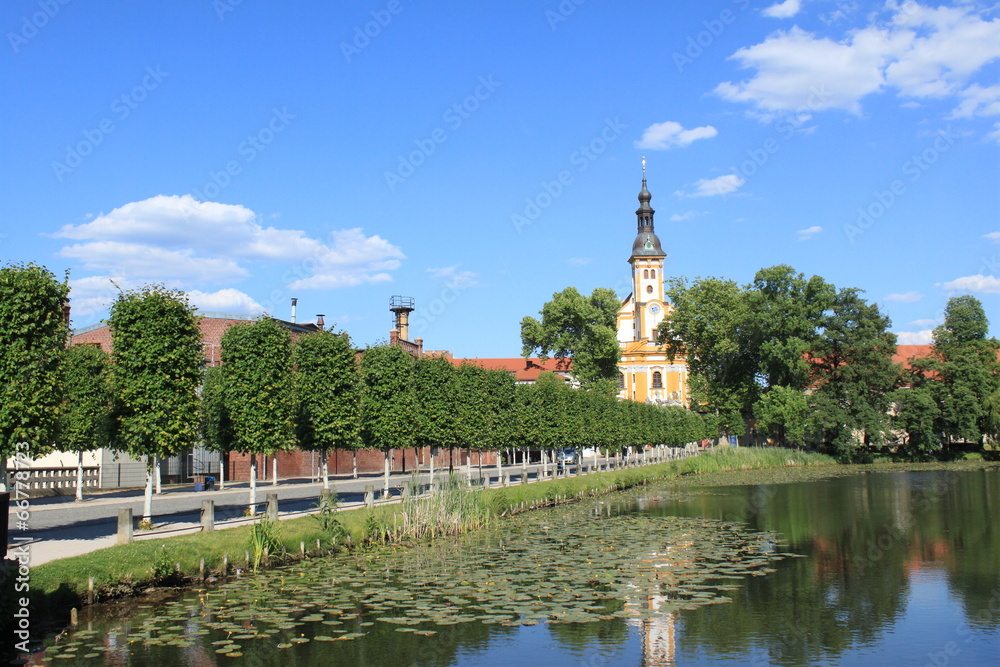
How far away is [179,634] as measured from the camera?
13367 millimetres

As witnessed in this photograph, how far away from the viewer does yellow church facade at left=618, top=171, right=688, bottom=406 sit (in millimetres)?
110312

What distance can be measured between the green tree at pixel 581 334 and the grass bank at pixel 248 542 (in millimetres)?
56700

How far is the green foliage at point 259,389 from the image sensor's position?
2738cm

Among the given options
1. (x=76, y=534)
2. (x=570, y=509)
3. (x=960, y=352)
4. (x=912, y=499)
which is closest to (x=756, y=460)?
(x=960, y=352)

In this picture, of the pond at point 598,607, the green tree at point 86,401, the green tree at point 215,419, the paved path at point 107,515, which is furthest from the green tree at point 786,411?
the green tree at point 86,401

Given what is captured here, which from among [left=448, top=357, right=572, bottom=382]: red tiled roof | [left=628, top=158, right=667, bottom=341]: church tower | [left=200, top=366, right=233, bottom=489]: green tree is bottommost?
[left=200, top=366, right=233, bottom=489]: green tree

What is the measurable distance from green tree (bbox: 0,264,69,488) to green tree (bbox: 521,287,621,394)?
7353cm

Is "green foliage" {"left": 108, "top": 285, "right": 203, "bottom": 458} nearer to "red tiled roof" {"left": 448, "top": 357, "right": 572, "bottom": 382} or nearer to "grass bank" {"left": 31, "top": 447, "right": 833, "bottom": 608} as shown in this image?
"grass bank" {"left": 31, "top": 447, "right": 833, "bottom": 608}

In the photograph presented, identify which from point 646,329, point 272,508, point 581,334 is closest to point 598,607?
point 272,508

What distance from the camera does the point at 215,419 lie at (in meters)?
38.0

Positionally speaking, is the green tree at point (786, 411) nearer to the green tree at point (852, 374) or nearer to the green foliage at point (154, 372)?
the green tree at point (852, 374)

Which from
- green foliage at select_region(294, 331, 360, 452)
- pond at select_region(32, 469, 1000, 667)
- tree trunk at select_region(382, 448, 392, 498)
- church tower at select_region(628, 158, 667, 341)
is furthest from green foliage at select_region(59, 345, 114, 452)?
church tower at select_region(628, 158, 667, 341)

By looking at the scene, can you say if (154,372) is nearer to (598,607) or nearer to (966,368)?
(598,607)

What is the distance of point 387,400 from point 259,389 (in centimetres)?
900
